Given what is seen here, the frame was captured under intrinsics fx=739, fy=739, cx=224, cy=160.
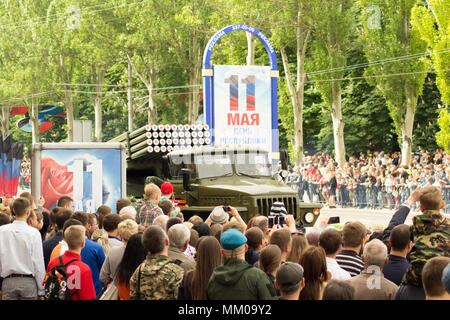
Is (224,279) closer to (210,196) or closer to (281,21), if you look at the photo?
(210,196)

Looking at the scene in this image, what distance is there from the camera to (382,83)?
35219 millimetres

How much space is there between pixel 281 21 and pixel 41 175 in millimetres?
25449

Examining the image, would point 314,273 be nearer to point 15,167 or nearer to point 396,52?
point 15,167

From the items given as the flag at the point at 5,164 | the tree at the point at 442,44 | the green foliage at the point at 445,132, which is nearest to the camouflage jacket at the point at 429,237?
the flag at the point at 5,164

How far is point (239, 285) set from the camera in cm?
546

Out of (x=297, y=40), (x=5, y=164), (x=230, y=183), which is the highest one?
(x=297, y=40)

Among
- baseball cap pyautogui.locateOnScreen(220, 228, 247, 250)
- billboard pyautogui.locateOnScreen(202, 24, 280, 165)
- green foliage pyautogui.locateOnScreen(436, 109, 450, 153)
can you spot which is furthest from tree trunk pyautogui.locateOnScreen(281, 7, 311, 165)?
baseball cap pyautogui.locateOnScreen(220, 228, 247, 250)

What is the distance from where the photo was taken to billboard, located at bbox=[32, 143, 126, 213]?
596 inches

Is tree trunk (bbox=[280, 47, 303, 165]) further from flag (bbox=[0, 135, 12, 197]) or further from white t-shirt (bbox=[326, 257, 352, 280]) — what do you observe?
white t-shirt (bbox=[326, 257, 352, 280])

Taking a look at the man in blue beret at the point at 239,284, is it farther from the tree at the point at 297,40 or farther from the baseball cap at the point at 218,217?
the tree at the point at 297,40

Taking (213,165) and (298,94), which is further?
(298,94)

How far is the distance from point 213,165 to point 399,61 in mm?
21265

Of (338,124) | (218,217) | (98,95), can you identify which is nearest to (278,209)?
(218,217)
